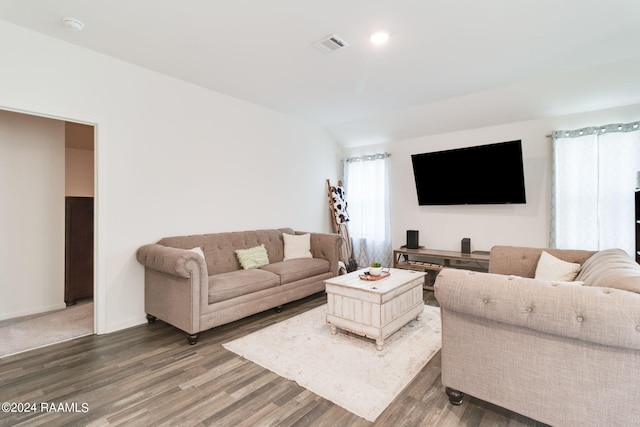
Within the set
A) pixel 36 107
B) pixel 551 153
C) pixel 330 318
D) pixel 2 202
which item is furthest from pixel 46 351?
pixel 551 153

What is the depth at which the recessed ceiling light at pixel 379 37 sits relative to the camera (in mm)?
2662

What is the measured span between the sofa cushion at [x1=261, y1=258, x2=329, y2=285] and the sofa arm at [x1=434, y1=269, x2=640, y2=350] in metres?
2.20

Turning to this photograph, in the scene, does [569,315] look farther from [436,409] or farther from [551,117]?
[551,117]

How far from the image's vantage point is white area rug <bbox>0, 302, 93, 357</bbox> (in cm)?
274

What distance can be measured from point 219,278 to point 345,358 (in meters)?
Answer: 1.55

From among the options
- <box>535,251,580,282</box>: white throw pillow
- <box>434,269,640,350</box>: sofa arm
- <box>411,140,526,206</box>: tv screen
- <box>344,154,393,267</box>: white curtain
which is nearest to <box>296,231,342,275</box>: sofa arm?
<box>344,154,393,267</box>: white curtain

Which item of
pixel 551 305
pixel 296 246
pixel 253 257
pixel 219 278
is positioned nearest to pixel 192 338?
pixel 219 278

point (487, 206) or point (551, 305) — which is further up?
point (487, 206)

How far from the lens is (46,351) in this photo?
2643 mm

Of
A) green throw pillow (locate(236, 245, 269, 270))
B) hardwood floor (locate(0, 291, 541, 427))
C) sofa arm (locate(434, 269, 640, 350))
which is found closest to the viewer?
sofa arm (locate(434, 269, 640, 350))

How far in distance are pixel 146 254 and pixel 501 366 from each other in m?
3.11

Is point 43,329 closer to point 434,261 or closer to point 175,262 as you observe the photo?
point 175,262

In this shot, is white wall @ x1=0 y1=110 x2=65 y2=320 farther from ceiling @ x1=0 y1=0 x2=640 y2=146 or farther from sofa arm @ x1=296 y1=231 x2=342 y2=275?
sofa arm @ x1=296 y1=231 x2=342 y2=275

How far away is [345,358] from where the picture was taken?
98.5 inches
